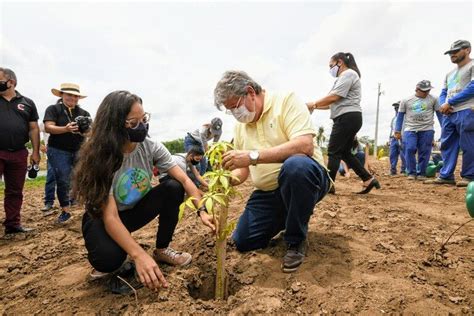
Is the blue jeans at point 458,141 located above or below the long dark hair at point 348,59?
below

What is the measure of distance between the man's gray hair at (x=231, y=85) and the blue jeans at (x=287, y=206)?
21.6 inches

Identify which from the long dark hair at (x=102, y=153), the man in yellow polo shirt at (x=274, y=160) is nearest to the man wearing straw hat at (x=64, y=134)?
the long dark hair at (x=102, y=153)

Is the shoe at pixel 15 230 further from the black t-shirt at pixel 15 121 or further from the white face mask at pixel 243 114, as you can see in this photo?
the white face mask at pixel 243 114

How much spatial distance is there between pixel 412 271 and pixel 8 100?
12.9 feet

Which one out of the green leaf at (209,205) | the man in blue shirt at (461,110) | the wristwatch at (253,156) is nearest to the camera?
the green leaf at (209,205)

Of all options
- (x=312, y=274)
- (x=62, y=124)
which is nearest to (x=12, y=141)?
(x=62, y=124)

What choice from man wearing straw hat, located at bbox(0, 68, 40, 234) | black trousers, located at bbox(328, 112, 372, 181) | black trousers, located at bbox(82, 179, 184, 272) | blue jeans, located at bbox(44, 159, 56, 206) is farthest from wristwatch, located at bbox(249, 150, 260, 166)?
blue jeans, located at bbox(44, 159, 56, 206)

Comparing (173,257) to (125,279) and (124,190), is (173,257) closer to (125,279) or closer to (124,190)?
(125,279)

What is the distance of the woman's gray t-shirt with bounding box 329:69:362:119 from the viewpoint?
3797mm

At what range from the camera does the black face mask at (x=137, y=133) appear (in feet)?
6.32

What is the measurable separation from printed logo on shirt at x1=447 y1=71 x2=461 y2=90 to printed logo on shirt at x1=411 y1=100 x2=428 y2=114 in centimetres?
103

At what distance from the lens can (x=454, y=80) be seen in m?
4.43

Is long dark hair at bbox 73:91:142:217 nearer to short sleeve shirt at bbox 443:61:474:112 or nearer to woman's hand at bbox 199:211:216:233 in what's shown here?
woman's hand at bbox 199:211:216:233

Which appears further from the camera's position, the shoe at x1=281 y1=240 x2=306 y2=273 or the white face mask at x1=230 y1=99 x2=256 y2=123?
the white face mask at x1=230 y1=99 x2=256 y2=123
